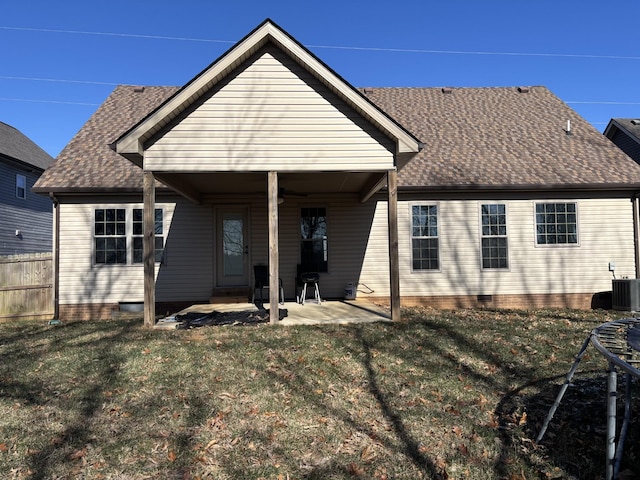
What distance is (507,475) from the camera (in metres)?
3.38

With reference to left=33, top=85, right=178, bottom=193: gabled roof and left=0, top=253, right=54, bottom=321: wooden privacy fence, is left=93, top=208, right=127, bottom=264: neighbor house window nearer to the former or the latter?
left=33, top=85, right=178, bottom=193: gabled roof

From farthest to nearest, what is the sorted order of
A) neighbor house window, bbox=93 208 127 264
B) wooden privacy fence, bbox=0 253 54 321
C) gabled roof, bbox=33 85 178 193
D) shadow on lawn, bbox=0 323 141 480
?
1. neighbor house window, bbox=93 208 127 264
2. wooden privacy fence, bbox=0 253 54 321
3. gabled roof, bbox=33 85 178 193
4. shadow on lawn, bbox=0 323 141 480

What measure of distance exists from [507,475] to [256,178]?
760 centimetres

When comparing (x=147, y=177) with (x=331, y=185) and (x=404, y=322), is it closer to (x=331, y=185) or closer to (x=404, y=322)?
(x=331, y=185)

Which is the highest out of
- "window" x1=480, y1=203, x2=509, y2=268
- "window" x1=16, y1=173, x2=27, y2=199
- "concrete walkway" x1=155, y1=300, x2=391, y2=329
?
"window" x1=16, y1=173, x2=27, y2=199

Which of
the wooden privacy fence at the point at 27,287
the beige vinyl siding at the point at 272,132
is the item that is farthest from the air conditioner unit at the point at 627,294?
the wooden privacy fence at the point at 27,287

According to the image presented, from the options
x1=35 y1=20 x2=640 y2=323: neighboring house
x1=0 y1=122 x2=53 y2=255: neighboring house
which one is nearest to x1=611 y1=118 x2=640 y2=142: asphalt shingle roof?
x1=35 y1=20 x2=640 y2=323: neighboring house

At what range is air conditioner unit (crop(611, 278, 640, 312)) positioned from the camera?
1030cm

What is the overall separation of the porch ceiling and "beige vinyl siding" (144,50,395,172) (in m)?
0.56

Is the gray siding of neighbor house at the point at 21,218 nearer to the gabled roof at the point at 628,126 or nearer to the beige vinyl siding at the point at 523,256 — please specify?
the beige vinyl siding at the point at 523,256

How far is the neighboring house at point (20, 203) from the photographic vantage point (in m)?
18.7

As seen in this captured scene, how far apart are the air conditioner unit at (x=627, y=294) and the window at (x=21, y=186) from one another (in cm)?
2351

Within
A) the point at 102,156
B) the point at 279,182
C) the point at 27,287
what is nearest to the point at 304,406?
the point at 279,182

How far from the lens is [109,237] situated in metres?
10.8
